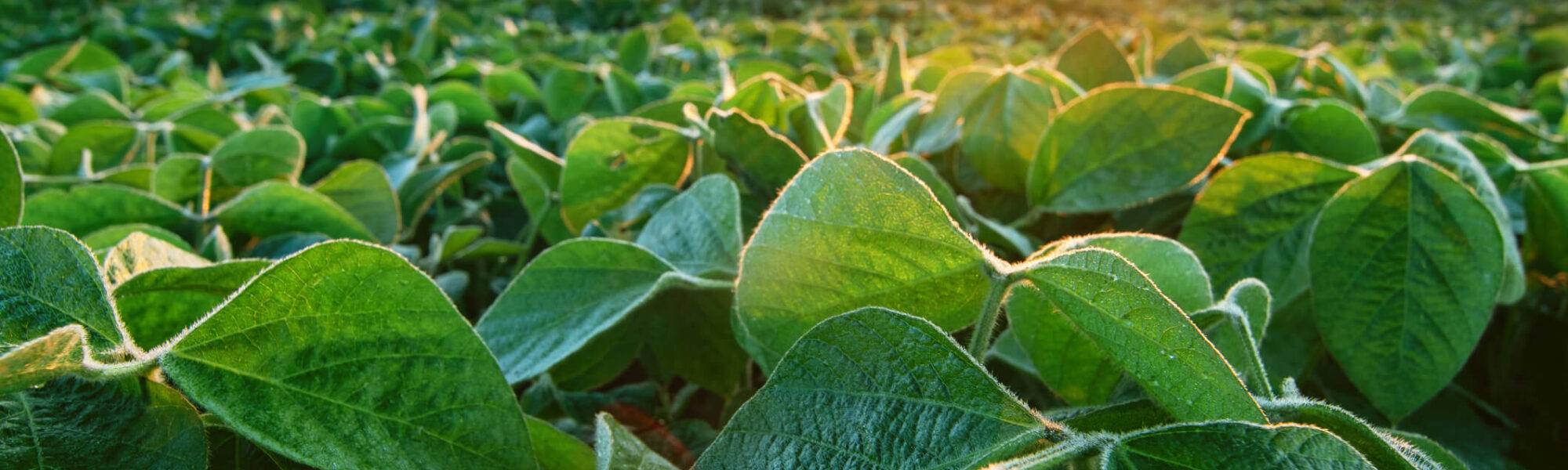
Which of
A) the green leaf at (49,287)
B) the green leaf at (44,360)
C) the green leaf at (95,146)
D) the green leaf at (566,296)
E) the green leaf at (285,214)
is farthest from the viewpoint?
the green leaf at (95,146)

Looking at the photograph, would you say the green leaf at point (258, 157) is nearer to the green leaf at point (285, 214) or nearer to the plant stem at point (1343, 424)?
the green leaf at point (285, 214)

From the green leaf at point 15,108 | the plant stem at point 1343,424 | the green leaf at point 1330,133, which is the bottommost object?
the green leaf at point 15,108

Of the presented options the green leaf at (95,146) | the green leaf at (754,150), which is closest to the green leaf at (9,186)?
the green leaf at (754,150)

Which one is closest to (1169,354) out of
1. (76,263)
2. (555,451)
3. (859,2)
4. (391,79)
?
(555,451)

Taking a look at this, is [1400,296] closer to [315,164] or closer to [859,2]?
[315,164]

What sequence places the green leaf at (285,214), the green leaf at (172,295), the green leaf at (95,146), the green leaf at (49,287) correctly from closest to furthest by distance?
the green leaf at (49,287) < the green leaf at (172,295) < the green leaf at (285,214) < the green leaf at (95,146)

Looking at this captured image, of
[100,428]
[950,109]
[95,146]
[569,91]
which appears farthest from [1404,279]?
[95,146]

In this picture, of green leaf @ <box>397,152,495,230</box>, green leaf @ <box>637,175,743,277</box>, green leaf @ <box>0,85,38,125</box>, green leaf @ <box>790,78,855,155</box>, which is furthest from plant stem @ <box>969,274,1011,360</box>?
green leaf @ <box>0,85,38,125</box>

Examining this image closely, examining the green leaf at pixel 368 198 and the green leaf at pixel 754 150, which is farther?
the green leaf at pixel 368 198

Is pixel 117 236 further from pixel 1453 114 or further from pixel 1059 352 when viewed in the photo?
pixel 1453 114
